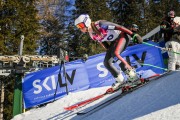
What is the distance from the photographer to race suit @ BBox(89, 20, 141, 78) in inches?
303

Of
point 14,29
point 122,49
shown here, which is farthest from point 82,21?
point 14,29

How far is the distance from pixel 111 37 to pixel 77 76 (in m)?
3.88

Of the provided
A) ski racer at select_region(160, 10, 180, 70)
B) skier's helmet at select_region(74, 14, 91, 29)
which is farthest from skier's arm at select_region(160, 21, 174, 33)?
skier's helmet at select_region(74, 14, 91, 29)

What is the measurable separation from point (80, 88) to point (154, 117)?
663 cm

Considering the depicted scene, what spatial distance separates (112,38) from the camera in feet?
26.3

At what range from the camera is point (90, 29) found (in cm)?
770

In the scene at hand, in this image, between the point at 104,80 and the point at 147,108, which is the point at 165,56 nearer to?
the point at 104,80

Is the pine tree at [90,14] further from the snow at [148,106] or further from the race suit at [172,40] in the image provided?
the snow at [148,106]

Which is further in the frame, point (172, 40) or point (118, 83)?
point (172, 40)

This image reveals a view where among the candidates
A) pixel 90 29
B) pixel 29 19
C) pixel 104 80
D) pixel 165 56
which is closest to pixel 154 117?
pixel 90 29

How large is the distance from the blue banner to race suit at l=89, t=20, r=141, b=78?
3279 mm

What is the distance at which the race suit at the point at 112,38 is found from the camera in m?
7.69

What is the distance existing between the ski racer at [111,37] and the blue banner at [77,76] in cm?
327

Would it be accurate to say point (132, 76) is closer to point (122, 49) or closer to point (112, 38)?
point (122, 49)
